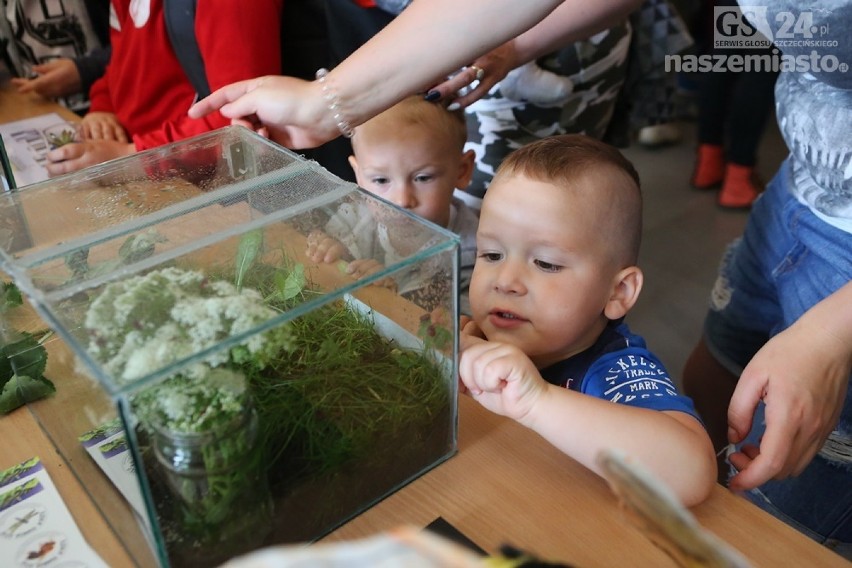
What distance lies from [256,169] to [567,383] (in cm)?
49

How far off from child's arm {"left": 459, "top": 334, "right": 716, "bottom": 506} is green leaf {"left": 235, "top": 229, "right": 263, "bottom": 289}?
25cm

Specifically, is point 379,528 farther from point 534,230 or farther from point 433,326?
point 534,230

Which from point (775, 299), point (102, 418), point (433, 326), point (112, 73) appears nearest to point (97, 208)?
point (102, 418)

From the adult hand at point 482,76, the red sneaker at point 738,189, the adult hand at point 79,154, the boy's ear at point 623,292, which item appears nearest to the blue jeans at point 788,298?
the boy's ear at point 623,292

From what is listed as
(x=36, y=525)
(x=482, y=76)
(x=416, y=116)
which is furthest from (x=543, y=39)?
(x=36, y=525)

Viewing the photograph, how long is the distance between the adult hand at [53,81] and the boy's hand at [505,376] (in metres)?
1.84

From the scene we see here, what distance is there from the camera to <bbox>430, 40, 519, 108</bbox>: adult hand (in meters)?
1.25

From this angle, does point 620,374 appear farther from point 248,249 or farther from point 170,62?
point 170,62

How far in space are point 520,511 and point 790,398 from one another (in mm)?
332

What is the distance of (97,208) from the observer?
2.75 feet

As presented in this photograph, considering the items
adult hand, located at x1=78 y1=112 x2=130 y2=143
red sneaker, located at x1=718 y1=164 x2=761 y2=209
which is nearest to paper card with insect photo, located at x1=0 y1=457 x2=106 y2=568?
adult hand, located at x1=78 y1=112 x2=130 y2=143

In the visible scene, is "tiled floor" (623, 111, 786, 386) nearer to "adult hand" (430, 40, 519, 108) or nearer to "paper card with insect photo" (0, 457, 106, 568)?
"adult hand" (430, 40, 519, 108)

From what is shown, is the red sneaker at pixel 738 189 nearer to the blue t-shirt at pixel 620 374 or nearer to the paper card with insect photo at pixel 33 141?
the blue t-shirt at pixel 620 374

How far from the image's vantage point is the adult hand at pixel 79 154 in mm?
1586
